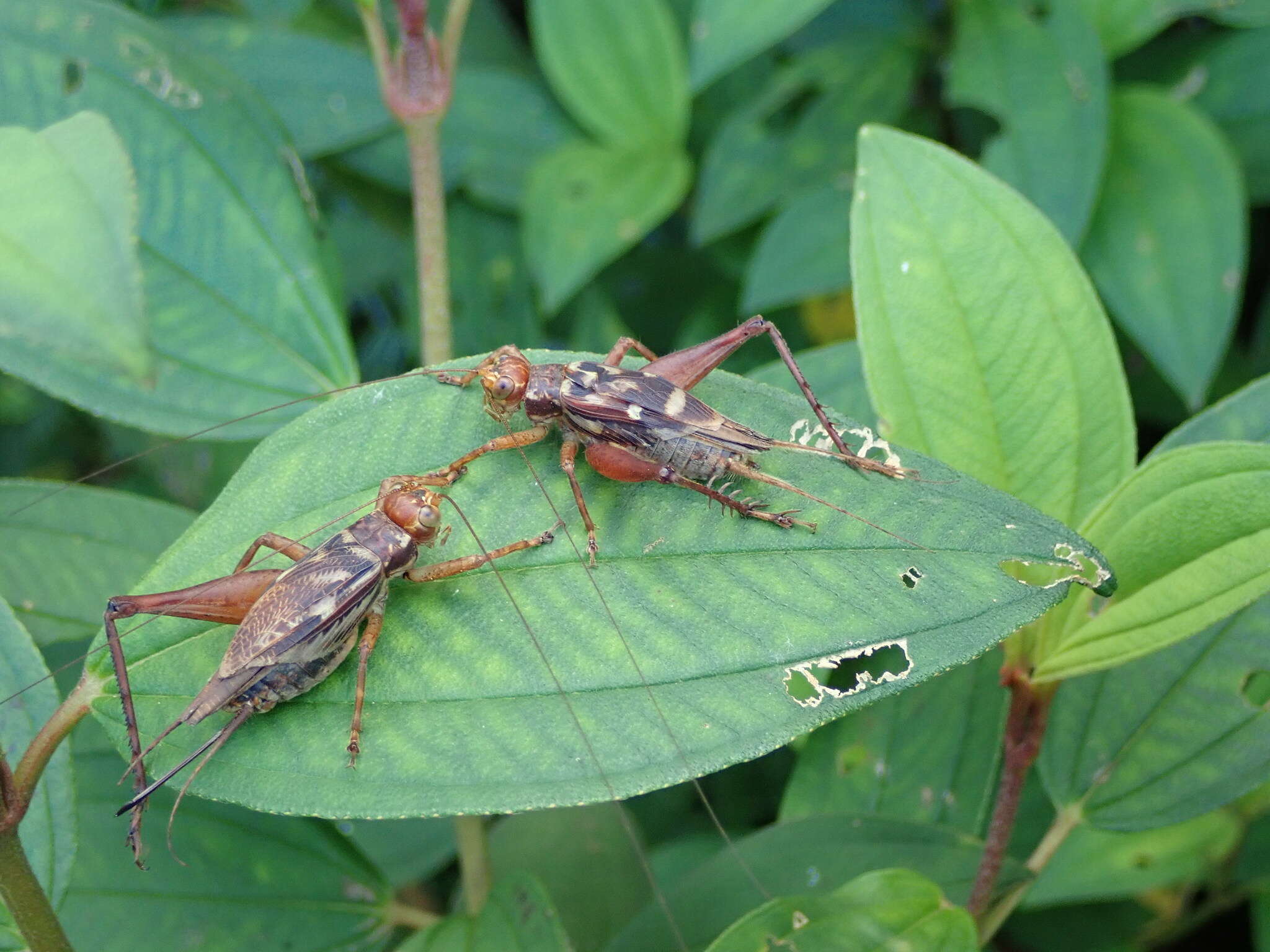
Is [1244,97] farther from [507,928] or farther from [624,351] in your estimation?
[507,928]

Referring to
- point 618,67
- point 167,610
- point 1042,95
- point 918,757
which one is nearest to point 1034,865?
point 918,757

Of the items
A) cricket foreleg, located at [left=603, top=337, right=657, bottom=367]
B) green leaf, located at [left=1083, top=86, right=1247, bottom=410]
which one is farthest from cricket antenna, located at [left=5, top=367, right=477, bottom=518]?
green leaf, located at [left=1083, top=86, right=1247, bottom=410]

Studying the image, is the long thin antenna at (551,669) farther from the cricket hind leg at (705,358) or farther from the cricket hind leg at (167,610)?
the cricket hind leg at (705,358)

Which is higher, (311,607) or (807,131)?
(807,131)

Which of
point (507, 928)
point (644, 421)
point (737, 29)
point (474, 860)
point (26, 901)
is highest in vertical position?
point (737, 29)

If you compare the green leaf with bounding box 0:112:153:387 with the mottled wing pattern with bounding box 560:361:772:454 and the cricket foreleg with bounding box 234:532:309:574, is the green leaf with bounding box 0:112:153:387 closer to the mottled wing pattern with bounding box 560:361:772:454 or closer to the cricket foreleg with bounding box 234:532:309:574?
the cricket foreleg with bounding box 234:532:309:574

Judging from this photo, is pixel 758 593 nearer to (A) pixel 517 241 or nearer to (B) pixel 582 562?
(B) pixel 582 562
